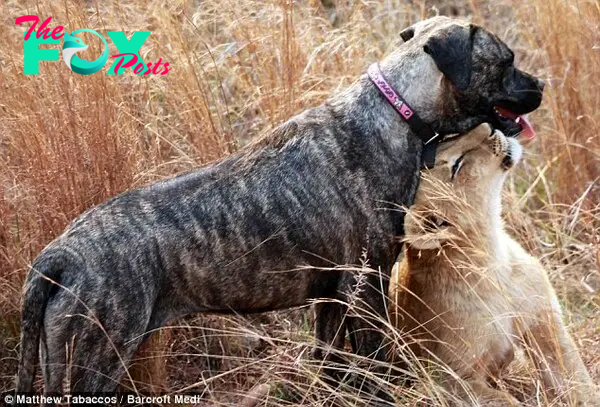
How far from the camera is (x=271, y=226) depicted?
4.41 meters

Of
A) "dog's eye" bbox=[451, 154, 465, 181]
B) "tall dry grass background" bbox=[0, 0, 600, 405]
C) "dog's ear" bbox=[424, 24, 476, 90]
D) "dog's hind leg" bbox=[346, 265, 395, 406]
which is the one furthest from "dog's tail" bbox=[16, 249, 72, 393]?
"dog's ear" bbox=[424, 24, 476, 90]

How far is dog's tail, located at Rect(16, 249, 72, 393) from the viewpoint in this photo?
4016 millimetres

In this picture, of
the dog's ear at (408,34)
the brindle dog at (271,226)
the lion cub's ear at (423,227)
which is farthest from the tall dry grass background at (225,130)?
the dog's ear at (408,34)

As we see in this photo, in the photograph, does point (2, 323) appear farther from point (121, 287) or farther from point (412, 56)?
point (412, 56)

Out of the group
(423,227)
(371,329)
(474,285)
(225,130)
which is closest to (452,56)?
(423,227)

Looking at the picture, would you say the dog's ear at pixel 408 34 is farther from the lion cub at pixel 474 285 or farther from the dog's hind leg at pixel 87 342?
the dog's hind leg at pixel 87 342

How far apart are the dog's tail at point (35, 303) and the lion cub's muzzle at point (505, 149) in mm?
1731

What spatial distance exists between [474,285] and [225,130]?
1687 millimetres

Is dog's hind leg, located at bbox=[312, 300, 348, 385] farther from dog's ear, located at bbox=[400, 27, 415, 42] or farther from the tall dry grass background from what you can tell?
dog's ear, located at bbox=[400, 27, 415, 42]

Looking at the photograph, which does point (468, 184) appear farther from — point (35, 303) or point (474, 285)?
point (35, 303)

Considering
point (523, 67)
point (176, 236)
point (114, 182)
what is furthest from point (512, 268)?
point (523, 67)

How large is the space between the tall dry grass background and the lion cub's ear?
23.1 inches

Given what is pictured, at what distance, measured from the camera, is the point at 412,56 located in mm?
4617

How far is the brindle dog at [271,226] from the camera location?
404 cm
